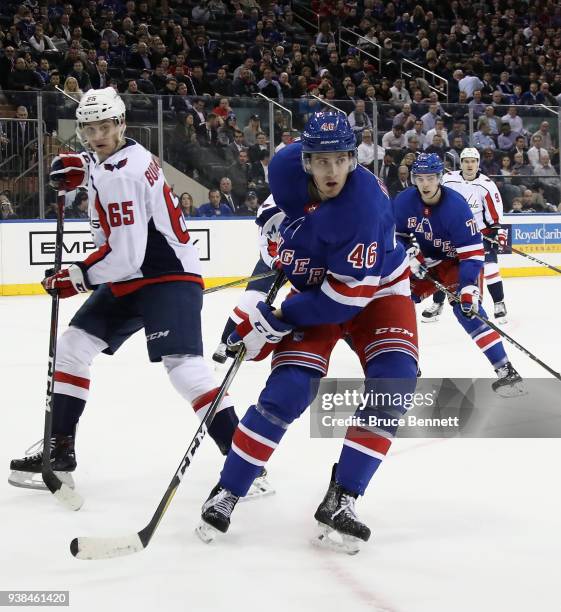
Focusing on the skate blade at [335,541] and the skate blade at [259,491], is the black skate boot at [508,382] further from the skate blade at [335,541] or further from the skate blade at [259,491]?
the skate blade at [335,541]

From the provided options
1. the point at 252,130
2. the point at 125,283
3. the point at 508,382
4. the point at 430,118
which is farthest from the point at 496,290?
the point at 125,283

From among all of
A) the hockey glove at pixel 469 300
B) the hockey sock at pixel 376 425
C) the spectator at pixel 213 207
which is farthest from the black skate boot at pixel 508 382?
the spectator at pixel 213 207

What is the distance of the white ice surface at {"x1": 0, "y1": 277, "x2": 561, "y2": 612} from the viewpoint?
203cm

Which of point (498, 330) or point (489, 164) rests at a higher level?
point (489, 164)

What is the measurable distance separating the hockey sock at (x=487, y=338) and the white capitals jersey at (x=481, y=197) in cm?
285

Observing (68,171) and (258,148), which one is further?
(258,148)

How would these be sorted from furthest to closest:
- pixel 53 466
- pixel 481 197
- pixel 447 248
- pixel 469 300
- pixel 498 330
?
pixel 481 197
pixel 447 248
pixel 469 300
pixel 498 330
pixel 53 466

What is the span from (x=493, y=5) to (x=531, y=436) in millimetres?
12840

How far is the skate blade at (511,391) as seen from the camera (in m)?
4.12

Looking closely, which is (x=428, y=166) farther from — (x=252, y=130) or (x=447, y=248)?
(x=252, y=130)

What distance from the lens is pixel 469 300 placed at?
157 inches

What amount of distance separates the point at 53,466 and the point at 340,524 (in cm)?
97

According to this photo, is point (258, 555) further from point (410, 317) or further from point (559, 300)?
point (559, 300)

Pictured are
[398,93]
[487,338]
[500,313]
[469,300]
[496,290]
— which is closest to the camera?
[469,300]
